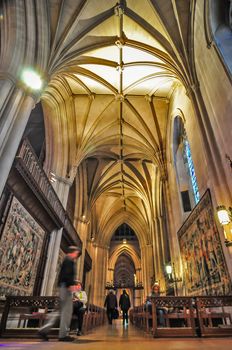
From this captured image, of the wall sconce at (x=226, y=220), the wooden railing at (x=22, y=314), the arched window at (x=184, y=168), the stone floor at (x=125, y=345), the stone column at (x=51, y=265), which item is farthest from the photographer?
the arched window at (x=184, y=168)

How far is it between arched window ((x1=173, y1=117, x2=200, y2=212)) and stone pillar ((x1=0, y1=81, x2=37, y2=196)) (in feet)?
21.4

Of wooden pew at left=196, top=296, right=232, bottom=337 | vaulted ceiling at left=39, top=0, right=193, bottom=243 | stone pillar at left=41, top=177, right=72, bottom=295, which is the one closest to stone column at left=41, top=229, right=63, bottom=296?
stone pillar at left=41, top=177, right=72, bottom=295

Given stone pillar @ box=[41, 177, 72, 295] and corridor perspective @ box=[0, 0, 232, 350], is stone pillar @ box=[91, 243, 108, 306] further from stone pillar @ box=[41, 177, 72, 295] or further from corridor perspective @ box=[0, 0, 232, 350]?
stone pillar @ box=[41, 177, 72, 295]

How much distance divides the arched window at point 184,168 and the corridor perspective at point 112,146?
63 mm

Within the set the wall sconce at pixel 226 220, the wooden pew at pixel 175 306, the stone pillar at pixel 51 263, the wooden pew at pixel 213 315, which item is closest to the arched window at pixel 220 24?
the wall sconce at pixel 226 220

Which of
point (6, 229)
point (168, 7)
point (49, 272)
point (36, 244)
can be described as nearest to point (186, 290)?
point (49, 272)

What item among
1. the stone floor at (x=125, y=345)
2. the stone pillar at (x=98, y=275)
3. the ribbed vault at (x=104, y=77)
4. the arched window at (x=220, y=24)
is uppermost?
the ribbed vault at (x=104, y=77)

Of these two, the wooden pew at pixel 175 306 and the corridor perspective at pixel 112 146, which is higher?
the corridor perspective at pixel 112 146

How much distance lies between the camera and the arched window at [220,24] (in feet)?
19.1

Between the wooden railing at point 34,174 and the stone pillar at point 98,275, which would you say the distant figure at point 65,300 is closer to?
the wooden railing at point 34,174

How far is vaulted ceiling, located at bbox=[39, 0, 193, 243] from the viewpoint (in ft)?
26.8

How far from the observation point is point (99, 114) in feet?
41.8

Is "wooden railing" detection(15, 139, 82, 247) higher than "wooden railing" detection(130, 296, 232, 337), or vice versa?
"wooden railing" detection(15, 139, 82, 247)

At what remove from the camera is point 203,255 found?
22.8 feet
